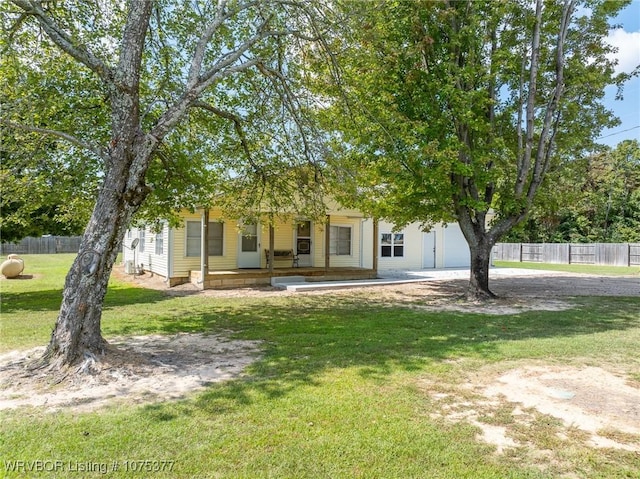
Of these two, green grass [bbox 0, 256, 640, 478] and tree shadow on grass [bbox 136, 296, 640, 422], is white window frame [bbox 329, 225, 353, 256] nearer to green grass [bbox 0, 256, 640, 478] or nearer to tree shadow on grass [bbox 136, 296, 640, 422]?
tree shadow on grass [bbox 136, 296, 640, 422]

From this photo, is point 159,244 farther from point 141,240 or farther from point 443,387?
point 443,387

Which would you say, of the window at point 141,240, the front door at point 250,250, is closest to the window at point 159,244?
the window at point 141,240

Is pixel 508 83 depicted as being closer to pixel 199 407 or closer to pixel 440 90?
pixel 440 90

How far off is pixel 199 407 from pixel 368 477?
1.83m

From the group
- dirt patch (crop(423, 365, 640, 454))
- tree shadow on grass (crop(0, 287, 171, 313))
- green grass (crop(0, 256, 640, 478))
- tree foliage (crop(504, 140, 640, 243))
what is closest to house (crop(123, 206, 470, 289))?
tree shadow on grass (crop(0, 287, 171, 313))

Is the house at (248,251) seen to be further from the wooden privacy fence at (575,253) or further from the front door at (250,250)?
the wooden privacy fence at (575,253)

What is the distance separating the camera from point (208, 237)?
46.3 ft

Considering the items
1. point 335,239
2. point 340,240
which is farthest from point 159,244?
point 340,240

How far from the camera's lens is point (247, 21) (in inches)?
315

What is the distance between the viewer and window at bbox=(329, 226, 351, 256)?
17172 mm

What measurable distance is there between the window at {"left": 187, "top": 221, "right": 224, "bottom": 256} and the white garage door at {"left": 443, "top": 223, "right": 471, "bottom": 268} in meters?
12.0

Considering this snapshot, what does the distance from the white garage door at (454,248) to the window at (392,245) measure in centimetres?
287

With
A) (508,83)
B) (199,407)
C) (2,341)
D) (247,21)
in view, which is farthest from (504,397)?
(508,83)

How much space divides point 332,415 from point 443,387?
4.79ft
